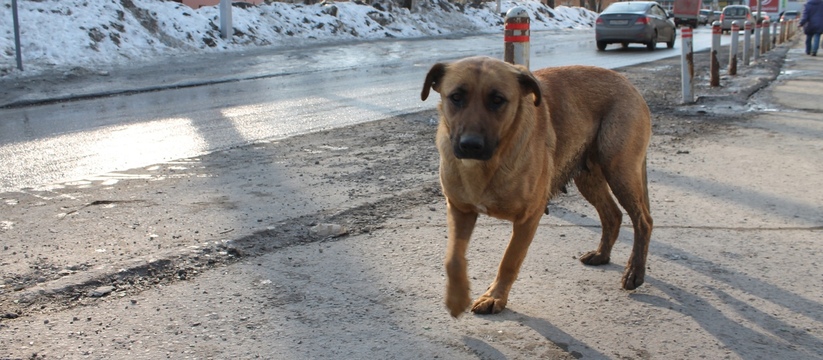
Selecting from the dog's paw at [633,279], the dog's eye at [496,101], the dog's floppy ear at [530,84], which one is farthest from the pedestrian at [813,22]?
the dog's eye at [496,101]

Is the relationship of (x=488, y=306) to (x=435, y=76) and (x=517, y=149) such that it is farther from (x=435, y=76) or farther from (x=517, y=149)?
(x=435, y=76)

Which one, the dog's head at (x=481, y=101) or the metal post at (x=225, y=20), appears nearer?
the dog's head at (x=481, y=101)

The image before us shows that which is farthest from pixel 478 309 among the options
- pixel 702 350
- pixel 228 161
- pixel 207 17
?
pixel 207 17

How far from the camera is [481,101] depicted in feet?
12.0

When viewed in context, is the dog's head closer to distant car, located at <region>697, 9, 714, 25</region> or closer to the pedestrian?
the pedestrian

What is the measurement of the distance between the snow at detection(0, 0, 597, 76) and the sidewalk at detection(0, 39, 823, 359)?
9732mm

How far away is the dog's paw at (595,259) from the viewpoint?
14.8 feet

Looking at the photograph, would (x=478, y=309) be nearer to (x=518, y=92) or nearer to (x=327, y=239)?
(x=518, y=92)

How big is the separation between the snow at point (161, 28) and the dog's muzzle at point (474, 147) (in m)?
12.2

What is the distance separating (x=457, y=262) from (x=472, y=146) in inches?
20.3

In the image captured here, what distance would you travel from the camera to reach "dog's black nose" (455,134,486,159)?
3494 mm

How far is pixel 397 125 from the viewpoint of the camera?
9117 mm

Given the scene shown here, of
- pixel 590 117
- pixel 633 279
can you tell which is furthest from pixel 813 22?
pixel 633 279

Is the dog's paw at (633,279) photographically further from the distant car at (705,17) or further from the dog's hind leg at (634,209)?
the distant car at (705,17)
